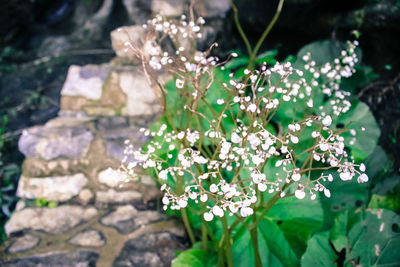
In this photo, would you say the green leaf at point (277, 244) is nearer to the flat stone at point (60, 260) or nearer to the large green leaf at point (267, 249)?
the large green leaf at point (267, 249)

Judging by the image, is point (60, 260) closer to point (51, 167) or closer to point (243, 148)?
point (51, 167)

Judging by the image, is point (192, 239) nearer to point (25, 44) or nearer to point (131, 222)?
point (131, 222)

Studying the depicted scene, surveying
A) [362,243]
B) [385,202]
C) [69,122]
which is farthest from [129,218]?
[385,202]

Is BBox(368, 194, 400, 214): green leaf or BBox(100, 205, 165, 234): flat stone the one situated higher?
BBox(368, 194, 400, 214): green leaf

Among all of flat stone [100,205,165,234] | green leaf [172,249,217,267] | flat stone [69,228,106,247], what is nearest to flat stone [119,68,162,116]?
flat stone [100,205,165,234]

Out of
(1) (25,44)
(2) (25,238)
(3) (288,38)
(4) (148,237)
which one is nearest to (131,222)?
(4) (148,237)

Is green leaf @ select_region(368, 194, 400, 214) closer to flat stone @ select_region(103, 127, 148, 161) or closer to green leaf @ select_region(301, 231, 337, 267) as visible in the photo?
green leaf @ select_region(301, 231, 337, 267)

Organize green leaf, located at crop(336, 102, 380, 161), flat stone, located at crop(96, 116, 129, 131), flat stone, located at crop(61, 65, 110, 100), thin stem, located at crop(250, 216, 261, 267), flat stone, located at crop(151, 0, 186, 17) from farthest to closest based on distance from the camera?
flat stone, located at crop(151, 0, 186, 17)
flat stone, located at crop(61, 65, 110, 100)
flat stone, located at crop(96, 116, 129, 131)
green leaf, located at crop(336, 102, 380, 161)
thin stem, located at crop(250, 216, 261, 267)
